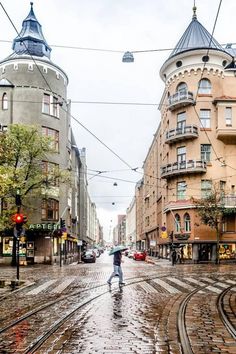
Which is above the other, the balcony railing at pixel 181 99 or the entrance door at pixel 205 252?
the balcony railing at pixel 181 99

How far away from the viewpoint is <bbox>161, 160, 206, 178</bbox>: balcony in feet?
159

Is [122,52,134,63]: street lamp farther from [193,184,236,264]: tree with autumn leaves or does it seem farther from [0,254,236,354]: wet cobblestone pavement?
[193,184,236,264]: tree with autumn leaves

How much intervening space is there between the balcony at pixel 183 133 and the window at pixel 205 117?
1171 mm

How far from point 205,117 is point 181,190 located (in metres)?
7.98

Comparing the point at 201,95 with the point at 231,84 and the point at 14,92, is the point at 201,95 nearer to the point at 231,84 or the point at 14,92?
the point at 231,84

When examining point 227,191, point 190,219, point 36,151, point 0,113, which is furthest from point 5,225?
point 227,191

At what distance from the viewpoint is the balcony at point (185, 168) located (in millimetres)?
48312

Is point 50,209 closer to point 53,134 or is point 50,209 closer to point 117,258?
point 53,134

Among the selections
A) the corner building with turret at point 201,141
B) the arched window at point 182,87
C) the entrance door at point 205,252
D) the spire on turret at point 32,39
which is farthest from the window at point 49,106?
the entrance door at point 205,252

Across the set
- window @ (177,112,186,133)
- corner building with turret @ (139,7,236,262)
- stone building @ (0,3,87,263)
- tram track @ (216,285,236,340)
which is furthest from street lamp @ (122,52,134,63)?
window @ (177,112,186,133)

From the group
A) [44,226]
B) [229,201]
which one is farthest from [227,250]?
[44,226]

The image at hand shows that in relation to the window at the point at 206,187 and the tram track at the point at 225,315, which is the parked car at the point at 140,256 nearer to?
the window at the point at 206,187

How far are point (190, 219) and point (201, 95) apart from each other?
12749mm

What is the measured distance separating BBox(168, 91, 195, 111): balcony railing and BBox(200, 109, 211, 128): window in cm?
170
